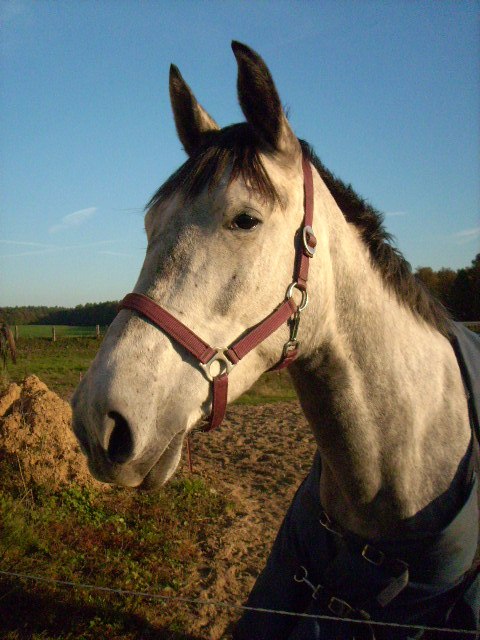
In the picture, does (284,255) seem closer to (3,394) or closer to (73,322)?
(3,394)

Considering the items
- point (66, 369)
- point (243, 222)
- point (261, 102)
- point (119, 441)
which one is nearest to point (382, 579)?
point (119, 441)

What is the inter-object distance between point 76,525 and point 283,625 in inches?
131

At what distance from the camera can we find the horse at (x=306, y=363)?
58.8 inches

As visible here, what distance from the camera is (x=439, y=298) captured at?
2.57 meters

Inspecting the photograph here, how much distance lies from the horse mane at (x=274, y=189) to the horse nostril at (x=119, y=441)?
84 cm

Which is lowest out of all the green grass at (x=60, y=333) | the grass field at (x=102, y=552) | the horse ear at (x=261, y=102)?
the grass field at (x=102, y=552)

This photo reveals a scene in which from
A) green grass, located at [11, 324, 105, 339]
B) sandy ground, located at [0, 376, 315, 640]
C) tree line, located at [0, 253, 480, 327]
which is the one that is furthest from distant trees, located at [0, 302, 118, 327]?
sandy ground, located at [0, 376, 315, 640]

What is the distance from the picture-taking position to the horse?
1.49 metres

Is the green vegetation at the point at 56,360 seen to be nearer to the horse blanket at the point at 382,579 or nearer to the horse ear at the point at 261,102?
the horse blanket at the point at 382,579

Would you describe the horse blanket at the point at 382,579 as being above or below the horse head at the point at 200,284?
below

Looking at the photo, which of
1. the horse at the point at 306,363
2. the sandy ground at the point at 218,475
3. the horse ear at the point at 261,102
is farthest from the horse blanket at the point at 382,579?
the sandy ground at the point at 218,475

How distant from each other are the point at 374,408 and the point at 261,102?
4.25 ft

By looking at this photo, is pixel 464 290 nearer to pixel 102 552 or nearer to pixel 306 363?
pixel 102 552

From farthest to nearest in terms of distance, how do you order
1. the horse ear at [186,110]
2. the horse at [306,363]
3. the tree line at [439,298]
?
the tree line at [439,298] < the horse ear at [186,110] < the horse at [306,363]
